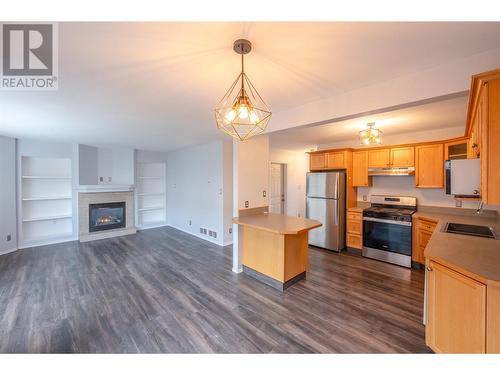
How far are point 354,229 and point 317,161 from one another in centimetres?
166

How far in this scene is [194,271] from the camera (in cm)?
351

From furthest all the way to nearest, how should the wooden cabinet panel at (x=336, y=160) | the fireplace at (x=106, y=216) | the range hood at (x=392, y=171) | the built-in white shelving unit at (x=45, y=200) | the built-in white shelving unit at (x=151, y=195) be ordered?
the built-in white shelving unit at (x=151, y=195)
the fireplace at (x=106, y=216)
the built-in white shelving unit at (x=45, y=200)
the wooden cabinet panel at (x=336, y=160)
the range hood at (x=392, y=171)

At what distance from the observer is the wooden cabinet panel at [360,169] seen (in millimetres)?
4344

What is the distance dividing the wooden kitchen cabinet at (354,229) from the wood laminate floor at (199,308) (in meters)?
0.29

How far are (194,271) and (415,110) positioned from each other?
154 inches

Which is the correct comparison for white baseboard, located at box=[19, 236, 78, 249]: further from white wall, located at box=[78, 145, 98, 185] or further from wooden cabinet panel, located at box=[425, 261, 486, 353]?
wooden cabinet panel, located at box=[425, 261, 486, 353]

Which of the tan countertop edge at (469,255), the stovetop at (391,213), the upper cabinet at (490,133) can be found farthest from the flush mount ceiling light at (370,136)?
→ the upper cabinet at (490,133)

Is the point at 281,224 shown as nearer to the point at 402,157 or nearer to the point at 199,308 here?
the point at 199,308

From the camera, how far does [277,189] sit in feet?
20.4

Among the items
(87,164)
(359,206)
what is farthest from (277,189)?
(87,164)

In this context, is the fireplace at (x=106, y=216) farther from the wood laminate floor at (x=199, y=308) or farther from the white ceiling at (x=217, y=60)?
the white ceiling at (x=217, y=60)

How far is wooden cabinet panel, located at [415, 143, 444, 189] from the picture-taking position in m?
3.54

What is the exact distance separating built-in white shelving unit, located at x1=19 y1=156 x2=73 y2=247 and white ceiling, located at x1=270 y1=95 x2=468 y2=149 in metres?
5.30
